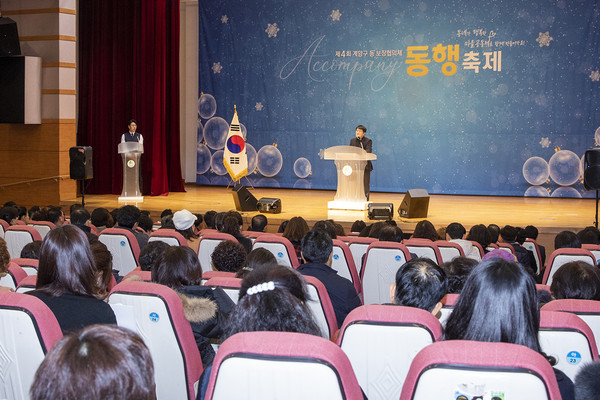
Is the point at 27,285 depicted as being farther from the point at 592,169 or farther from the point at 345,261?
the point at 592,169

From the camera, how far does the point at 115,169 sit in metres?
10.9

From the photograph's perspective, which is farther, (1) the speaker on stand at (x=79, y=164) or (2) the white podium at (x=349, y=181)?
(1) the speaker on stand at (x=79, y=164)

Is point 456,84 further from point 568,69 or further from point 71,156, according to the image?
point 71,156

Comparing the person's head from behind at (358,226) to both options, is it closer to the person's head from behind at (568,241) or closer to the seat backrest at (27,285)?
the person's head from behind at (568,241)

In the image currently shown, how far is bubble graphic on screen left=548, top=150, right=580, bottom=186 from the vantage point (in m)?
10.7

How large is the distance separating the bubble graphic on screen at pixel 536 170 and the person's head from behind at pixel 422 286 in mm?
9221

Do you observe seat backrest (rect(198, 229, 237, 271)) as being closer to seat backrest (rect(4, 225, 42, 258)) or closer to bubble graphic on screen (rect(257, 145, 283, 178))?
seat backrest (rect(4, 225, 42, 258))

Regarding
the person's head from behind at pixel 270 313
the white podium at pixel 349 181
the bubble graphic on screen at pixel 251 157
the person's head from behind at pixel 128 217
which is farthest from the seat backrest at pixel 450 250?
the bubble graphic on screen at pixel 251 157

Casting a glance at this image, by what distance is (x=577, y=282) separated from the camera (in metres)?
2.63

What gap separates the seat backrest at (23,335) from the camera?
5.85ft

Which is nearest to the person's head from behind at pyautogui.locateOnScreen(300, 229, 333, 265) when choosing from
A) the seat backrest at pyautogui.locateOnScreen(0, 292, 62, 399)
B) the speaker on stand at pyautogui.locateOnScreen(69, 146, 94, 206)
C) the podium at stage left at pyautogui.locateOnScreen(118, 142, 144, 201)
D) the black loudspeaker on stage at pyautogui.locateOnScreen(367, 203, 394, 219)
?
the seat backrest at pyautogui.locateOnScreen(0, 292, 62, 399)

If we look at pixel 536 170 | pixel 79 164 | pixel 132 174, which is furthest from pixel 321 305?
pixel 536 170

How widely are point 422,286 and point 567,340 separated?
511 millimetres

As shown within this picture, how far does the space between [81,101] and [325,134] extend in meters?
4.05
